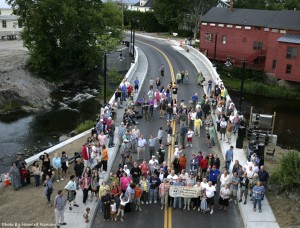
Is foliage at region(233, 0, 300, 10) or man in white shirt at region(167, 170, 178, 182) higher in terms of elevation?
foliage at region(233, 0, 300, 10)

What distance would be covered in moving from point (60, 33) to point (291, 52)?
2870cm

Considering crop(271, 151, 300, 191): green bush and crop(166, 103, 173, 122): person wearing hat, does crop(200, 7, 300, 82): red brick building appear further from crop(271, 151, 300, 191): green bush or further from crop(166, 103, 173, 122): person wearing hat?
crop(271, 151, 300, 191): green bush

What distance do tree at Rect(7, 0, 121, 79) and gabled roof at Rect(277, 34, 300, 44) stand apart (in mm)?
22804

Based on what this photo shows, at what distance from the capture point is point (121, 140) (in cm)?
2414

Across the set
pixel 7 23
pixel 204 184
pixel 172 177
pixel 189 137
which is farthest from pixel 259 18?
pixel 172 177

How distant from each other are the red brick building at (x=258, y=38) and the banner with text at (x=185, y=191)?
35595mm

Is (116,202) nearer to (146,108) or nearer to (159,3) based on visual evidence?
(146,108)

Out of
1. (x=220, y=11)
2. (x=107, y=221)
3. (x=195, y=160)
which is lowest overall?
(x=107, y=221)

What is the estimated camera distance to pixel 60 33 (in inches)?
2106

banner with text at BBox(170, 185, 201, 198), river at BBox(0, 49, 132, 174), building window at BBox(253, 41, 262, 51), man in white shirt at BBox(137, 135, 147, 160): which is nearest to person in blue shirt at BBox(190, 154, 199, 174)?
banner with text at BBox(170, 185, 201, 198)

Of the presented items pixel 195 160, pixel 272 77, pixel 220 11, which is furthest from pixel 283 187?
pixel 220 11

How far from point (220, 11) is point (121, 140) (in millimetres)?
42467

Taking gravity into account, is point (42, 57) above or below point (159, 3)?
below

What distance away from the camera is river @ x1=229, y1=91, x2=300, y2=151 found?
124 ft
